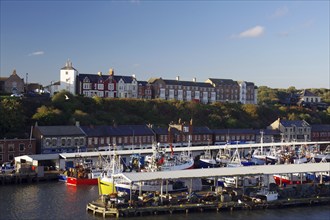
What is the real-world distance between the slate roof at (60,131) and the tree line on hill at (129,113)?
288cm

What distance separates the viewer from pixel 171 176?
117ft

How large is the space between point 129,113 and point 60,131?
71.0 feet

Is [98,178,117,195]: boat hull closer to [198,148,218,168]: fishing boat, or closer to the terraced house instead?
[198,148,218,168]: fishing boat

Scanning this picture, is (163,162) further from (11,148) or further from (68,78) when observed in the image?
(68,78)

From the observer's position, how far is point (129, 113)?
255 ft

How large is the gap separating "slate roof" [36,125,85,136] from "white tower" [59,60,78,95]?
23.8m

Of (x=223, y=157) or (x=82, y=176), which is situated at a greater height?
(x=223, y=157)

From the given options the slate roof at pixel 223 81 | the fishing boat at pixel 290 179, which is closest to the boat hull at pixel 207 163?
the fishing boat at pixel 290 179

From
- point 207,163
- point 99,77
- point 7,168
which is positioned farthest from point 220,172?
point 99,77

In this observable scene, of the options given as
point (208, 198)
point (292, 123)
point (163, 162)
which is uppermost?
point (292, 123)

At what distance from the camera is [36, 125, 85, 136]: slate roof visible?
5609 cm

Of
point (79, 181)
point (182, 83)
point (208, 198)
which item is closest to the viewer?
point (208, 198)

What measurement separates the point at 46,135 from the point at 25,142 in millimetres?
2645

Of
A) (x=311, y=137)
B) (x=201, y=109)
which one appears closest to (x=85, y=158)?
(x=201, y=109)
